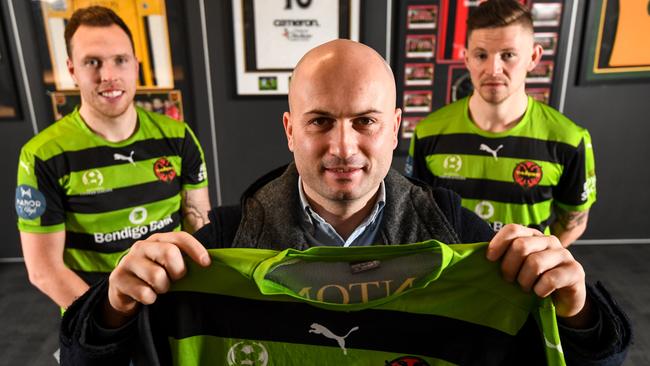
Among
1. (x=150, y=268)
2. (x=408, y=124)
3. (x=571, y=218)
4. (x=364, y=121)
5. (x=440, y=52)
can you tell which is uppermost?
(x=440, y=52)

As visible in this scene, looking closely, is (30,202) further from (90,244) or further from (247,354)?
(247,354)

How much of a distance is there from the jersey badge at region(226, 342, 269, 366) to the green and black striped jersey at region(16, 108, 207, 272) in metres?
1.05

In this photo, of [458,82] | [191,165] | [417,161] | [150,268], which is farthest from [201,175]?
[458,82]

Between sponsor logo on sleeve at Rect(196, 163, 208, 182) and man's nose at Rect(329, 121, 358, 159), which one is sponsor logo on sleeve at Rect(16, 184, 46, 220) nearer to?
sponsor logo on sleeve at Rect(196, 163, 208, 182)

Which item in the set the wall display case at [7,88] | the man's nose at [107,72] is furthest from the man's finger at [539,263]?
the wall display case at [7,88]

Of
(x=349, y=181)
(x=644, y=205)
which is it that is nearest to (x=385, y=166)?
(x=349, y=181)

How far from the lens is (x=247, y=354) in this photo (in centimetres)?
106

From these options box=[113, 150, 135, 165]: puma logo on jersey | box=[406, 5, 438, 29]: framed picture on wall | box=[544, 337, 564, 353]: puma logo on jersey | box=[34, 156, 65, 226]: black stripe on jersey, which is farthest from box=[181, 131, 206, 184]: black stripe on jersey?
box=[406, 5, 438, 29]: framed picture on wall

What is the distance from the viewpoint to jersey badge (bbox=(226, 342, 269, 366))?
3.48 feet

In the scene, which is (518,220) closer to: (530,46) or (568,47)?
(530,46)

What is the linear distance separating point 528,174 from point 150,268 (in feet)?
5.38

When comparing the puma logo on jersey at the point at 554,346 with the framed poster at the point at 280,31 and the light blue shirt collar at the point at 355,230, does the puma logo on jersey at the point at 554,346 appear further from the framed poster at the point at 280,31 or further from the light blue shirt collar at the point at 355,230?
the framed poster at the point at 280,31

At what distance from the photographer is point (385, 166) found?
3.82ft

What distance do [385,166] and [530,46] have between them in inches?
49.6
